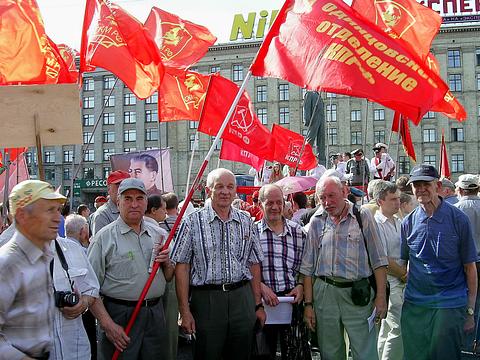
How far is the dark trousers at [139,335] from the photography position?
459cm

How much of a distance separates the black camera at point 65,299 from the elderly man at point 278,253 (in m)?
1.94

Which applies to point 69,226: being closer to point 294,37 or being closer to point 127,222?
point 127,222

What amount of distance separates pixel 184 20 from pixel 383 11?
14.8 ft

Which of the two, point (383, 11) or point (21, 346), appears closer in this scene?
point (21, 346)

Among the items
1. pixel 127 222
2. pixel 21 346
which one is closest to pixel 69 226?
pixel 127 222

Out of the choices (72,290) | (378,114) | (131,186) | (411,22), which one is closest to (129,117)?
(378,114)

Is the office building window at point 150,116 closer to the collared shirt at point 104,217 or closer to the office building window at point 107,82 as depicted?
the office building window at point 107,82

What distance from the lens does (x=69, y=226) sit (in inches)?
223

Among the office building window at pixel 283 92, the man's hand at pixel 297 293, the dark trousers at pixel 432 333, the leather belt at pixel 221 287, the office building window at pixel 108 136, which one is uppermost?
the office building window at pixel 283 92

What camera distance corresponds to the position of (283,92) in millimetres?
71188

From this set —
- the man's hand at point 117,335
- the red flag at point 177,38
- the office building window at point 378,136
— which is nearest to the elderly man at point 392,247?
the man's hand at point 117,335

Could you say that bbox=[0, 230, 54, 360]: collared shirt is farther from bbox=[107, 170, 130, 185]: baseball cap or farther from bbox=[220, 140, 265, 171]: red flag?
bbox=[220, 140, 265, 171]: red flag

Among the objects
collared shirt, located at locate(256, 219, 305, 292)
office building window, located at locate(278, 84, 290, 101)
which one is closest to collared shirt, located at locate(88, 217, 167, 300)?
collared shirt, located at locate(256, 219, 305, 292)

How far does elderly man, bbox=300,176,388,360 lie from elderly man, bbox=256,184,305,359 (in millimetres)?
253
